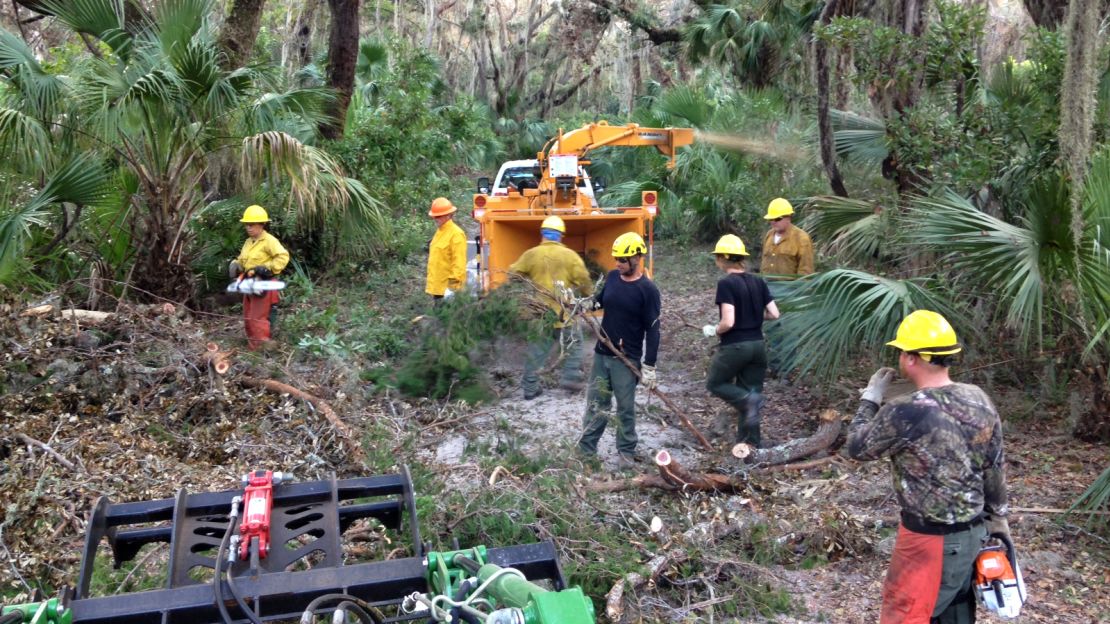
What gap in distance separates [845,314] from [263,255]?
5.55m

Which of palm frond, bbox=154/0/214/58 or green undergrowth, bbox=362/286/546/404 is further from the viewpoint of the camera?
palm frond, bbox=154/0/214/58

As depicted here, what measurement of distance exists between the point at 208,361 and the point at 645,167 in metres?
11.6

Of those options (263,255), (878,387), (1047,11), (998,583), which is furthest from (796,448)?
(1047,11)

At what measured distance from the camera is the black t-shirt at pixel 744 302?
6863 millimetres

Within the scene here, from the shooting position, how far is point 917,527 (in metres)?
3.88

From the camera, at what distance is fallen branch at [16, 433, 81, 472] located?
5.72 metres

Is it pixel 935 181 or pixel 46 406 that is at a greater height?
pixel 935 181

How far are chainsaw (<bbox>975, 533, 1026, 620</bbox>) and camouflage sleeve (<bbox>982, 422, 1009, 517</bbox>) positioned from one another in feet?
0.59

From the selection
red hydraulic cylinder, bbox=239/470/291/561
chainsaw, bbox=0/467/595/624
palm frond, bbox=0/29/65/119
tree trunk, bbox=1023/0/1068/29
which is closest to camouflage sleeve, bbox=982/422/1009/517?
chainsaw, bbox=0/467/595/624

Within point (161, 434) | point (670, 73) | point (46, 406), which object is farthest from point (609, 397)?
point (670, 73)

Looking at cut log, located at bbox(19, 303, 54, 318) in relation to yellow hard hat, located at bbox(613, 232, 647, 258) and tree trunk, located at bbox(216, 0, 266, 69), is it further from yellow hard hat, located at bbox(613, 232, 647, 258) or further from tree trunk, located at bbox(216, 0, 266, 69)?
tree trunk, located at bbox(216, 0, 266, 69)

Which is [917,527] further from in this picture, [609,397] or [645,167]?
[645,167]

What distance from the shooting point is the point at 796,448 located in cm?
671

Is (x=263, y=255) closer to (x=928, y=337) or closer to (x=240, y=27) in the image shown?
(x=240, y=27)
